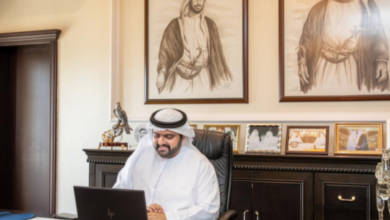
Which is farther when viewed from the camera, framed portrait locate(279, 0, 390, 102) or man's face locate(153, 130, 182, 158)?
framed portrait locate(279, 0, 390, 102)

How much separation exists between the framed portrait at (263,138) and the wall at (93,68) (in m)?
0.15

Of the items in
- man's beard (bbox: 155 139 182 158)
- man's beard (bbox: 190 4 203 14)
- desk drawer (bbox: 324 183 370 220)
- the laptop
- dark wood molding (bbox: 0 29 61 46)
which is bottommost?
desk drawer (bbox: 324 183 370 220)

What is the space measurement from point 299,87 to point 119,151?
5.23 feet

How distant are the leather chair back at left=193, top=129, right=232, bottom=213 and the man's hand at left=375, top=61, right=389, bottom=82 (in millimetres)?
1464

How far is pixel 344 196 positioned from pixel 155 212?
1407mm

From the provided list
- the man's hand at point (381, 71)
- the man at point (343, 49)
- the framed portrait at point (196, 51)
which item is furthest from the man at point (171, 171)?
the man's hand at point (381, 71)

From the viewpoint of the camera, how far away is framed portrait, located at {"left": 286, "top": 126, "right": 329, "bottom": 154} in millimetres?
3457

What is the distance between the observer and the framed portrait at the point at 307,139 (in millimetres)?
3457

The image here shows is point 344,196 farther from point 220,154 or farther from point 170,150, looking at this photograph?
point 170,150

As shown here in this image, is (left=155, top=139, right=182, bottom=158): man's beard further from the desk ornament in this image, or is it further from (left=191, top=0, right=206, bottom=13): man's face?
(left=191, top=0, right=206, bottom=13): man's face

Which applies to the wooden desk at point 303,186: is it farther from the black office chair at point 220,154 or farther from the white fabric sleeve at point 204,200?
the white fabric sleeve at point 204,200

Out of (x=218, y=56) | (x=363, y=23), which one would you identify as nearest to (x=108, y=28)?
(x=218, y=56)

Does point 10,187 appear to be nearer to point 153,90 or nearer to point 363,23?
point 153,90

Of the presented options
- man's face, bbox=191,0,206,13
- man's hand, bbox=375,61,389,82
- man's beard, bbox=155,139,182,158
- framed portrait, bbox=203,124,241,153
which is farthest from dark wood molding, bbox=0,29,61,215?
man's hand, bbox=375,61,389,82
